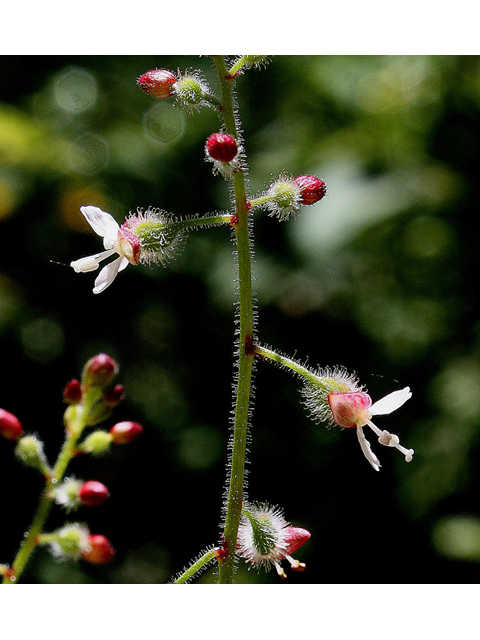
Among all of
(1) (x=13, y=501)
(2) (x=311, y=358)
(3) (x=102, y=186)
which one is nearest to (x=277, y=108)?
(3) (x=102, y=186)

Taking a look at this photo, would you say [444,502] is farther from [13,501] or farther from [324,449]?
[13,501]

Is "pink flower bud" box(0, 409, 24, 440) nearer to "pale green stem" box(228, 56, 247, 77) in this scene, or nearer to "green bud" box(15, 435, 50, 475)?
"green bud" box(15, 435, 50, 475)

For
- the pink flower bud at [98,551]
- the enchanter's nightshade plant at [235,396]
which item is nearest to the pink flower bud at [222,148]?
the enchanter's nightshade plant at [235,396]

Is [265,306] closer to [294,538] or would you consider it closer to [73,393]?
[294,538]

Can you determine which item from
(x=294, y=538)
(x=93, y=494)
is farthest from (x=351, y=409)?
(x=93, y=494)

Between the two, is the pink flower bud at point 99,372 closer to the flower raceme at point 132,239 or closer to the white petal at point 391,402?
the flower raceme at point 132,239

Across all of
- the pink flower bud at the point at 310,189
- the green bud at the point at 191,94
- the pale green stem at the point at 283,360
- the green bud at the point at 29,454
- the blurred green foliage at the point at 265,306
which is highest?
the blurred green foliage at the point at 265,306

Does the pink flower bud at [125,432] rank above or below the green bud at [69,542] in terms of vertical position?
above
